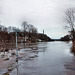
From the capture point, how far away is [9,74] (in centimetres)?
629

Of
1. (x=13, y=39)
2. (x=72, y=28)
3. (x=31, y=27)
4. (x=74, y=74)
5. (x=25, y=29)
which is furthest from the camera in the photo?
(x=31, y=27)

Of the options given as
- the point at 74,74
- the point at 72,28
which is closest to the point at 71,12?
the point at 72,28

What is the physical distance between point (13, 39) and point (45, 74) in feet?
157

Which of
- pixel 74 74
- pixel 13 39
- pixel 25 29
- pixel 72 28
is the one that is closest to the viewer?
pixel 74 74

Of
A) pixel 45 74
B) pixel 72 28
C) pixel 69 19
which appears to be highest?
pixel 69 19

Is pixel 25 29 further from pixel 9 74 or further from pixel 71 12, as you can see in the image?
pixel 9 74

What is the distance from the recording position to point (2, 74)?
6336 mm

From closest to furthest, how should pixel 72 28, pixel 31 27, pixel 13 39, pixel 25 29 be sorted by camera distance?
pixel 72 28 → pixel 13 39 → pixel 25 29 → pixel 31 27

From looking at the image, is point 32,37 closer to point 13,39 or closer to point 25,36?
point 25,36

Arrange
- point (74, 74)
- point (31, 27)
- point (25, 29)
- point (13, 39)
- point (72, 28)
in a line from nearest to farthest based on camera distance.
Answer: point (74, 74) → point (72, 28) → point (13, 39) → point (25, 29) → point (31, 27)

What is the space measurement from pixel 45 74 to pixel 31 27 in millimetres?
70382

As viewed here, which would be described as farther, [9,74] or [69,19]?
[69,19]

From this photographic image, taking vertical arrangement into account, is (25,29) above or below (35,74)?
above

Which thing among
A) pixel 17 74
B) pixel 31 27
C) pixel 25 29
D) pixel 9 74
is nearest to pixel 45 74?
pixel 17 74
